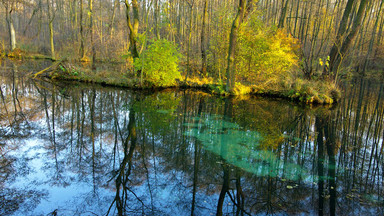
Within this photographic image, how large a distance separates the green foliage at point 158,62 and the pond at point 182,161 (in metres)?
4.82

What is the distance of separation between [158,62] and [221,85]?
4028 mm

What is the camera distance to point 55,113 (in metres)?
8.65

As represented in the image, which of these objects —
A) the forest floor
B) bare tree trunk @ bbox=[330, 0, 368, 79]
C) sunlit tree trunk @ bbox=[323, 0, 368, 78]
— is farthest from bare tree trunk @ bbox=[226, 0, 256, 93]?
bare tree trunk @ bbox=[330, 0, 368, 79]

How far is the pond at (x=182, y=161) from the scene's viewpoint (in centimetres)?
398

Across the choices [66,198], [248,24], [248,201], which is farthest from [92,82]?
[248,201]

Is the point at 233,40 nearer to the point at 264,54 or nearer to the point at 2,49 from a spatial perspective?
the point at 264,54

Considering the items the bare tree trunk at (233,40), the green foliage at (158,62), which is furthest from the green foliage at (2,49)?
the bare tree trunk at (233,40)

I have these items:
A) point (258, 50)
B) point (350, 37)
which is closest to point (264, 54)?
point (258, 50)

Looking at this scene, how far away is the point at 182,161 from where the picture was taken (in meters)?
5.54

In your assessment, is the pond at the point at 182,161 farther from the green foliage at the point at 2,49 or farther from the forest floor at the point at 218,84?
the green foliage at the point at 2,49

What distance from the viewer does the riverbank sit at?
13.6 meters

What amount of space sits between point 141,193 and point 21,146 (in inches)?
142

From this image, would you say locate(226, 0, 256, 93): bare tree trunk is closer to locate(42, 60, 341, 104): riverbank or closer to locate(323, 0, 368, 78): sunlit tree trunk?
locate(42, 60, 341, 104): riverbank

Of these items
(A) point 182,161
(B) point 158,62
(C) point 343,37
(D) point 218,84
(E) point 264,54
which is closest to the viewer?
(A) point 182,161
